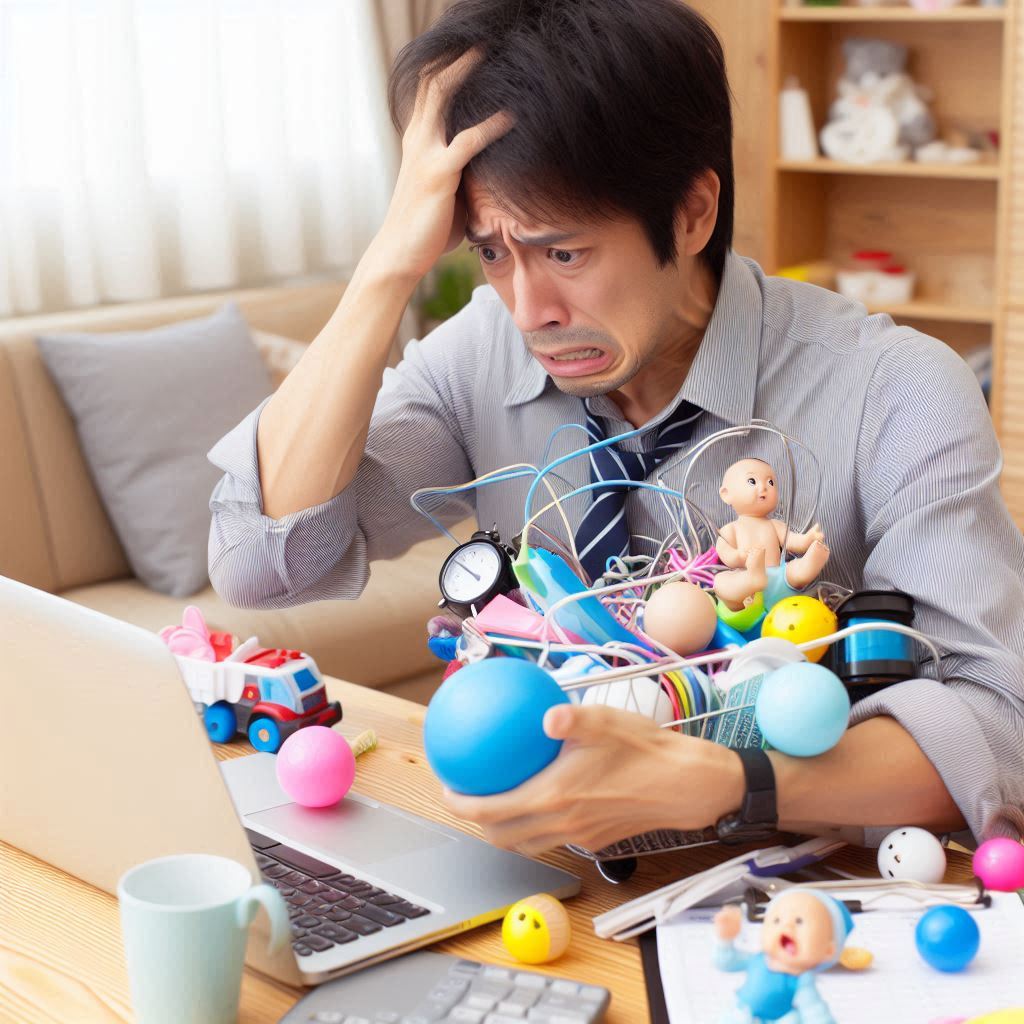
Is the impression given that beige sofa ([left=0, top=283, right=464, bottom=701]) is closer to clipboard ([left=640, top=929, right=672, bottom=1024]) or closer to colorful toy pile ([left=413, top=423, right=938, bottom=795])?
colorful toy pile ([left=413, top=423, right=938, bottom=795])

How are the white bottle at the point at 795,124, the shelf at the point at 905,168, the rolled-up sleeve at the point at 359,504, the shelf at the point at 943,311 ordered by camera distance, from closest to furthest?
the rolled-up sleeve at the point at 359,504
the shelf at the point at 905,168
the shelf at the point at 943,311
the white bottle at the point at 795,124

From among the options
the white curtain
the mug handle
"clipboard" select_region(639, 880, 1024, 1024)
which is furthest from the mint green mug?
the white curtain

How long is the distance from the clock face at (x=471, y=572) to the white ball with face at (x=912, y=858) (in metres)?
0.33

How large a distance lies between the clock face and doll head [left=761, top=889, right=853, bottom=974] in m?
0.40

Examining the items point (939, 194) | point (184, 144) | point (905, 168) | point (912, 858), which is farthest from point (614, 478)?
point (939, 194)

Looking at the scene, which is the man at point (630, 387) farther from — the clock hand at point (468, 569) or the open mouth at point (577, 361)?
the clock hand at point (468, 569)

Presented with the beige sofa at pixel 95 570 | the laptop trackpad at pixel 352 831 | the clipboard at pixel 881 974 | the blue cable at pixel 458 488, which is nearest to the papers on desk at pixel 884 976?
the clipboard at pixel 881 974

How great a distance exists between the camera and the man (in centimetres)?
106

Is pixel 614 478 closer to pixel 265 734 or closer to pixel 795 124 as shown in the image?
pixel 265 734

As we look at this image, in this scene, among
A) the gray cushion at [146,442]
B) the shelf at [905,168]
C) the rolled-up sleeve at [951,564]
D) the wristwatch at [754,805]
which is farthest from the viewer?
the shelf at [905,168]

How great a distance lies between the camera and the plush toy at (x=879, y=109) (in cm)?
363

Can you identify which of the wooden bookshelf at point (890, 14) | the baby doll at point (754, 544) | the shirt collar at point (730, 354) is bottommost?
the baby doll at point (754, 544)

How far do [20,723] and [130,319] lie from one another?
1.94 meters

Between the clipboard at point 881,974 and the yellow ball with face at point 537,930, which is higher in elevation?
the yellow ball with face at point 537,930
